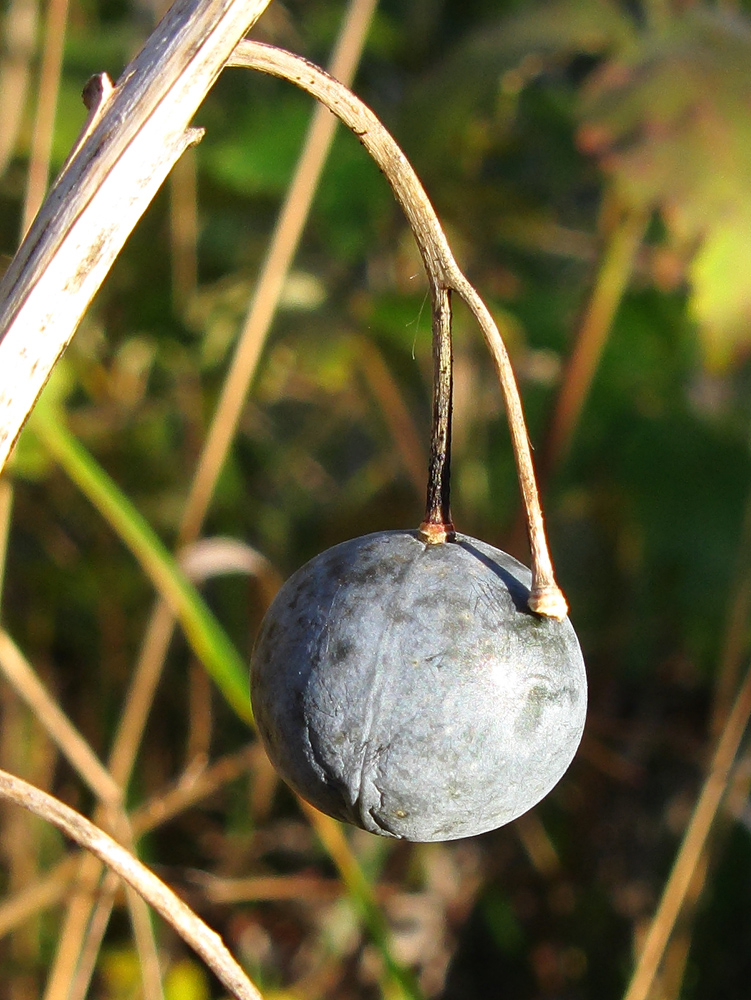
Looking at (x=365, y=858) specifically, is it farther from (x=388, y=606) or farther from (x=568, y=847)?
(x=388, y=606)

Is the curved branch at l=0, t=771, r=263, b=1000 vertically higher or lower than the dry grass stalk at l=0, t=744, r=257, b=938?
higher

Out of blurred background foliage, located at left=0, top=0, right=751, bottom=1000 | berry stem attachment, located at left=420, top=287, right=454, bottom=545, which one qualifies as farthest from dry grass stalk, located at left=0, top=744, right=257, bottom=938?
berry stem attachment, located at left=420, top=287, right=454, bottom=545

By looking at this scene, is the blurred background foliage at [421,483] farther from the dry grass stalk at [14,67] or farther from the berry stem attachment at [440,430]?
the berry stem attachment at [440,430]

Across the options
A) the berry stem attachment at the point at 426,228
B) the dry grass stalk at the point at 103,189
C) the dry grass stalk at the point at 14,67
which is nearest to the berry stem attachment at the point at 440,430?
the berry stem attachment at the point at 426,228

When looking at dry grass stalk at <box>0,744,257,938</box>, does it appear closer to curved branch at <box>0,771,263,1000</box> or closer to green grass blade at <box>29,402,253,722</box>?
green grass blade at <box>29,402,253,722</box>

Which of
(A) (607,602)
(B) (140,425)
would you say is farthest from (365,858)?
(B) (140,425)
